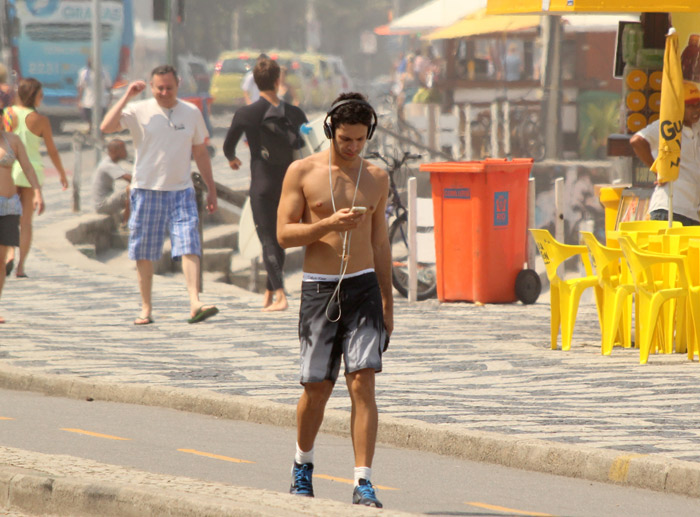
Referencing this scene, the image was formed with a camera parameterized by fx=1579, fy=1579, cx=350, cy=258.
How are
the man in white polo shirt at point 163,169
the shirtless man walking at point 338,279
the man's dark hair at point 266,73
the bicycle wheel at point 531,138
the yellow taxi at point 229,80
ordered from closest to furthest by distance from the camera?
the shirtless man walking at point 338,279, the man in white polo shirt at point 163,169, the man's dark hair at point 266,73, the bicycle wheel at point 531,138, the yellow taxi at point 229,80

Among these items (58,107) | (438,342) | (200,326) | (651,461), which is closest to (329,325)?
(651,461)

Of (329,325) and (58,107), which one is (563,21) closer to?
(58,107)

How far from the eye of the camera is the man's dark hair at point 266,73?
1237cm

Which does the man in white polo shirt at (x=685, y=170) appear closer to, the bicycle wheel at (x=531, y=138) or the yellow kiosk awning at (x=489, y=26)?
the bicycle wheel at (x=531, y=138)

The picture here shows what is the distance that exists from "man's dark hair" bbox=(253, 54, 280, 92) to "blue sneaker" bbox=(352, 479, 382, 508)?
6766mm

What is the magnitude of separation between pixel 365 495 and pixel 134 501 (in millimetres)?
867

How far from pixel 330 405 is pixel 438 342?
2700 mm

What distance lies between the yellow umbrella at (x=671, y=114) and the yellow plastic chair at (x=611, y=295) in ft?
1.85

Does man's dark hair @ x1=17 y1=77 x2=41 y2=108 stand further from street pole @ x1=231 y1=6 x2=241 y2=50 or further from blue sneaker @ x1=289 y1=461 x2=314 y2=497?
street pole @ x1=231 y1=6 x2=241 y2=50

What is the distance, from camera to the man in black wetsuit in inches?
493

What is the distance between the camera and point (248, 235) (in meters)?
14.9

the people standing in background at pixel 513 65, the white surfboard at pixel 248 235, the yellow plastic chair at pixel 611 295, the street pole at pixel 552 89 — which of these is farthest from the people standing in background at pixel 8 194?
the people standing in background at pixel 513 65

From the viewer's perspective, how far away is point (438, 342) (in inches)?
434

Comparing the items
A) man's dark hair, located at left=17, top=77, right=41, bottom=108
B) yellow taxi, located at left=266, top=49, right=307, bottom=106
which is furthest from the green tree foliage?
man's dark hair, located at left=17, top=77, right=41, bottom=108
